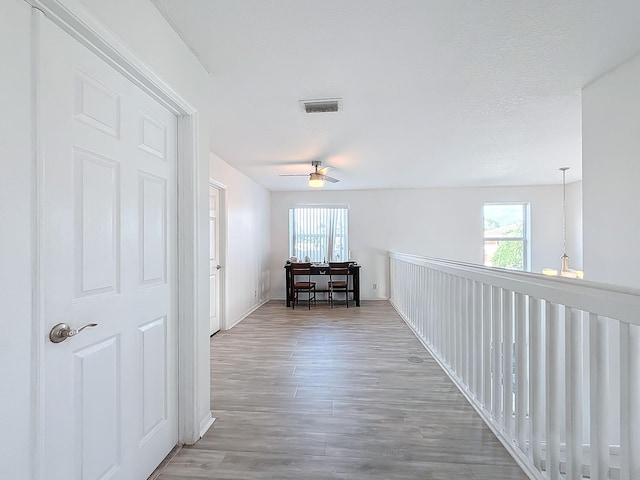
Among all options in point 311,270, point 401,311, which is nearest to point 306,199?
point 311,270

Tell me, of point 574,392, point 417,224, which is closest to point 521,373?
point 574,392

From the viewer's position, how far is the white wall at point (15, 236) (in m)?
0.94

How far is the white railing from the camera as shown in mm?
1149

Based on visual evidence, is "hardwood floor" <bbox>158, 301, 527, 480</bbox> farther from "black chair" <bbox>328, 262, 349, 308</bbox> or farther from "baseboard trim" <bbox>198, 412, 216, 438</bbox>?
"black chair" <bbox>328, 262, 349, 308</bbox>

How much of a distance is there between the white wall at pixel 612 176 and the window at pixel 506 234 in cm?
442

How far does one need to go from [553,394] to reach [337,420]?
1.28m

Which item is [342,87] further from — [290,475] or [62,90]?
[290,475]

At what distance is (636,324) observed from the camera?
1.04 meters

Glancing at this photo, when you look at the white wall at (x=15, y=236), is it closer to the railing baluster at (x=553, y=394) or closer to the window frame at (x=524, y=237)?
the railing baluster at (x=553, y=394)

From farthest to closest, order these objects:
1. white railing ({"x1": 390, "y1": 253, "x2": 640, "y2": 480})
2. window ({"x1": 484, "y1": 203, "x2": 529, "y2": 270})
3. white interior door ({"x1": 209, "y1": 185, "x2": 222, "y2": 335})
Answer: window ({"x1": 484, "y1": 203, "x2": 529, "y2": 270}) → white interior door ({"x1": 209, "y1": 185, "x2": 222, "y2": 335}) → white railing ({"x1": 390, "y1": 253, "x2": 640, "y2": 480})

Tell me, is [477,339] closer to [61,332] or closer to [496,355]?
[496,355]

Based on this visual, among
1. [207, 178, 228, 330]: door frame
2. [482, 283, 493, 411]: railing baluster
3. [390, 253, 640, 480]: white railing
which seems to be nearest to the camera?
[390, 253, 640, 480]: white railing

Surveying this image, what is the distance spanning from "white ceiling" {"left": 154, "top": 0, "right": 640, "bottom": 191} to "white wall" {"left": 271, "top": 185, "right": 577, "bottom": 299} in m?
2.74

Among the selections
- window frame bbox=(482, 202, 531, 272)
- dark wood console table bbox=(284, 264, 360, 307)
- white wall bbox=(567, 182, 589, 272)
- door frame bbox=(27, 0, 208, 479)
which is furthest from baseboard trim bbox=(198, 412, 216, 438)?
white wall bbox=(567, 182, 589, 272)
